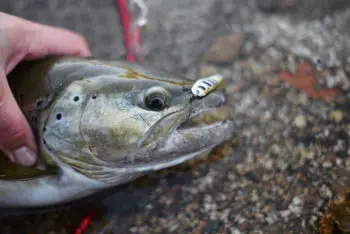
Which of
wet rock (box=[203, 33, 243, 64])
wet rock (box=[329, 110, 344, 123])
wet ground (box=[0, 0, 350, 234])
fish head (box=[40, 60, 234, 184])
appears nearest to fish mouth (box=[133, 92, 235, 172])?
fish head (box=[40, 60, 234, 184])

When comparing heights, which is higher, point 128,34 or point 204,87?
point 204,87

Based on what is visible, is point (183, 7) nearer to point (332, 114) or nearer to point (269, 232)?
point (332, 114)

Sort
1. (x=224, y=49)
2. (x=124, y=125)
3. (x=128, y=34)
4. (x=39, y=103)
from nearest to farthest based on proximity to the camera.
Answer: (x=124, y=125), (x=39, y=103), (x=224, y=49), (x=128, y=34)

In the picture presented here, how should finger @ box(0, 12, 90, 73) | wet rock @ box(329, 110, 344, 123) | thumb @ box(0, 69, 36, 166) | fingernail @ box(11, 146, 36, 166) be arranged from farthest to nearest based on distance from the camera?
wet rock @ box(329, 110, 344, 123), finger @ box(0, 12, 90, 73), fingernail @ box(11, 146, 36, 166), thumb @ box(0, 69, 36, 166)

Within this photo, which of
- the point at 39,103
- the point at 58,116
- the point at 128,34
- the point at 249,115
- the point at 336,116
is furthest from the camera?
the point at 128,34

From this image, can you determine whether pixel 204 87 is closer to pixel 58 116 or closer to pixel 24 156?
pixel 58 116

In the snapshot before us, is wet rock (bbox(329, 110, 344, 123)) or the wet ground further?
wet rock (bbox(329, 110, 344, 123))

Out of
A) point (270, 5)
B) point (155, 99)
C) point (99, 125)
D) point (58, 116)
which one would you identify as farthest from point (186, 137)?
point (270, 5)

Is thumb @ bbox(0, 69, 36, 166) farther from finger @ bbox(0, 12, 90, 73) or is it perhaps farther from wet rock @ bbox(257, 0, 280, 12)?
wet rock @ bbox(257, 0, 280, 12)

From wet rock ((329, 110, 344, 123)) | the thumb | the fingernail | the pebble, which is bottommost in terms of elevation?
the pebble
